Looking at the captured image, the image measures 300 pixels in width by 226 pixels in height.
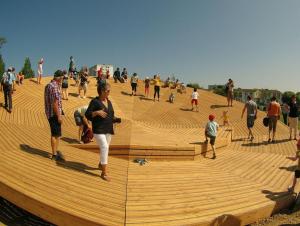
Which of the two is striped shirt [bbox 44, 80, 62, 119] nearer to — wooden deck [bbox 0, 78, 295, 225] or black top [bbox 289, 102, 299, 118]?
wooden deck [bbox 0, 78, 295, 225]

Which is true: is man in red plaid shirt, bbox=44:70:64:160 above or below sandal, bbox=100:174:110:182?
above

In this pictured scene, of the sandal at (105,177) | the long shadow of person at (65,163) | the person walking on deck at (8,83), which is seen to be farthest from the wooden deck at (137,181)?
the person walking on deck at (8,83)

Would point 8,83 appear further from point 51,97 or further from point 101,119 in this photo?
point 101,119

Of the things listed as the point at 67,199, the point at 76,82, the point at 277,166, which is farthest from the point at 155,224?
the point at 76,82

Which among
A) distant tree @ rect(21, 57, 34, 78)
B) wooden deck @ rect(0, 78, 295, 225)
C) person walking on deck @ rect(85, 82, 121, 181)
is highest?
distant tree @ rect(21, 57, 34, 78)

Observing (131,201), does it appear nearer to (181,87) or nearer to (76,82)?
(76,82)

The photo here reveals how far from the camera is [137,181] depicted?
6.22 meters

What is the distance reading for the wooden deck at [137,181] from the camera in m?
→ 4.68

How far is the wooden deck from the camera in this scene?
4684mm

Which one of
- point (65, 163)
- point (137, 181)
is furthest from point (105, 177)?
point (65, 163)

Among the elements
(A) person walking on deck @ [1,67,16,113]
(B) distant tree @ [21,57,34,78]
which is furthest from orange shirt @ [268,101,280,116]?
(B) distant tree @ [21,57,34,78]

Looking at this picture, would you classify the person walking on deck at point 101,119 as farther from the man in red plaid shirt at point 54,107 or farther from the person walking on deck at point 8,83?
the person walking on deck at point 8,83

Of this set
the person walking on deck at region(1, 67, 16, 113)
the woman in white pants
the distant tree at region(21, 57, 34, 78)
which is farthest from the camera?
the distant tree at region(21, 57, 34, 78)

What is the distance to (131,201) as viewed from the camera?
5176 mm
